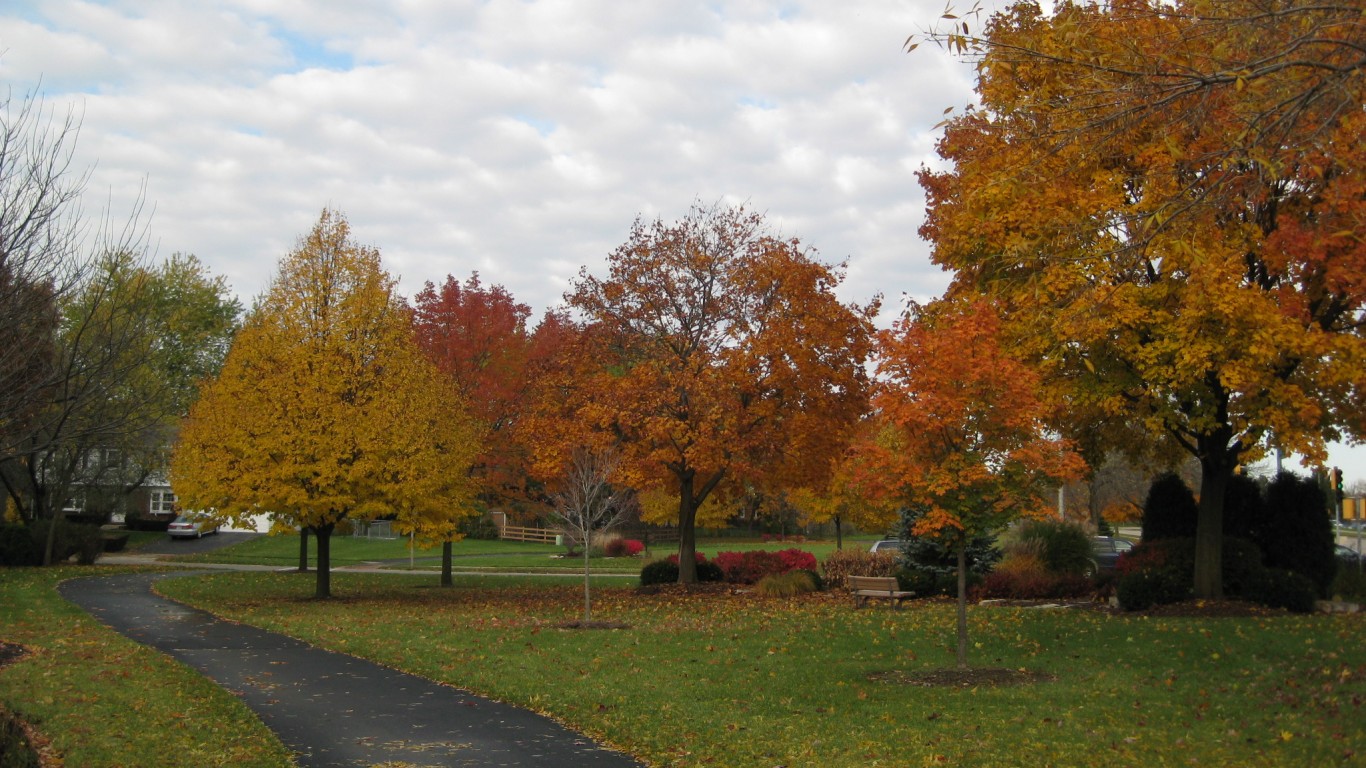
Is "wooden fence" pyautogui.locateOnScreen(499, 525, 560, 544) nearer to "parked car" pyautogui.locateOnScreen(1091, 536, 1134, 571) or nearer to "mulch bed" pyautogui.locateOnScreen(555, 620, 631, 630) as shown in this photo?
"parked car" pyautogui.locateOnScreen(1091, 536, 1134, 571)

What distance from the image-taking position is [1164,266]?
16406mm

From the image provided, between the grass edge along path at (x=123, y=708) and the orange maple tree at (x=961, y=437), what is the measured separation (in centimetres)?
758

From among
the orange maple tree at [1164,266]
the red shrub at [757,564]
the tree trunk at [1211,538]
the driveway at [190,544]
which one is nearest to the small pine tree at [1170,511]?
the orange maple tree at [1164,266]

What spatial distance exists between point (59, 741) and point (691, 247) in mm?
18882

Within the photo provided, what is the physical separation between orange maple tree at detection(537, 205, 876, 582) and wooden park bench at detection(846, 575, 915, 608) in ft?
11.8

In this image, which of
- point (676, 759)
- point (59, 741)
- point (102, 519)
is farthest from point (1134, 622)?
point (102, 519)

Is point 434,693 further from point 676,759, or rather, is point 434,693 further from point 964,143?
point 964,143

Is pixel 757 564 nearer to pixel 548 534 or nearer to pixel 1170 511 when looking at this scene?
pixel 1170 511

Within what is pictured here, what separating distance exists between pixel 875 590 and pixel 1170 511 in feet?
21.6

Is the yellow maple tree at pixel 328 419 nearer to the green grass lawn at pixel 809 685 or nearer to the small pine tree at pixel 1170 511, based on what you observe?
the green grass lawn at pixel 809 685

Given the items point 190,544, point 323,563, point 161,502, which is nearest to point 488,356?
point 323,563

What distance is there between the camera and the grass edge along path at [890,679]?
358 inches

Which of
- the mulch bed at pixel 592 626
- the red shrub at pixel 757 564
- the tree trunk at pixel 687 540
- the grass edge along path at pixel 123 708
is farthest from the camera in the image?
the red shrub at pixel 757 564

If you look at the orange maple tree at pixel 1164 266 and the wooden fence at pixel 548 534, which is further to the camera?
the wooden fence at pixel 548 534
